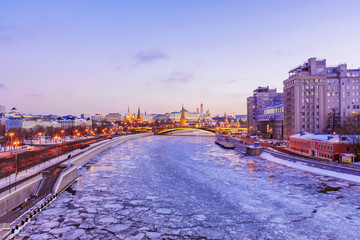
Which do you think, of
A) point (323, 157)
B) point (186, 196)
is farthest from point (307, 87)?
point (186, 196)

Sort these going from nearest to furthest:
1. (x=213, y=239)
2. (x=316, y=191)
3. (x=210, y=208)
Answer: (x=213, y=239) → (x=210, y=208) → (x=316, y=191)

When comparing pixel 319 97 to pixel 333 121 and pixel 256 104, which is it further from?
pixel 256 104

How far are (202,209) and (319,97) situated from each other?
5576 centimetres

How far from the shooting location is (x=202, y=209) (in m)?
16.7

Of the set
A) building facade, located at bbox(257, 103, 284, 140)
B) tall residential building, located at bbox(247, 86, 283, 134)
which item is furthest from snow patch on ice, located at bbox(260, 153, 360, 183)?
tall residential building, located at bbox(247, 86, 283, 134)

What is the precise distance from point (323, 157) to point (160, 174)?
26.6 m

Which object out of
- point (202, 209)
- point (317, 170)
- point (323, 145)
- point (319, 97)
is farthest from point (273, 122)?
point (202, 209)

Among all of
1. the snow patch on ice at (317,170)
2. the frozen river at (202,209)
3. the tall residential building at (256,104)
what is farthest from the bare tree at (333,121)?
the tall residential building at (256,104)

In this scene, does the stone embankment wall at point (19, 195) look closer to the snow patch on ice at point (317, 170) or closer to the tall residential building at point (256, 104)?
the snow patch on ice at point (317, 170)

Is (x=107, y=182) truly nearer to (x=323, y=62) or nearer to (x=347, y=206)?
(x=347, y=206)

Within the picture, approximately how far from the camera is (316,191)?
21.2m

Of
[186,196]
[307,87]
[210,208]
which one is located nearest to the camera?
[210,208]

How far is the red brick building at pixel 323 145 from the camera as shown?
3584 centimetres

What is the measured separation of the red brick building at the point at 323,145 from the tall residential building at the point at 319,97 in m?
14.8
